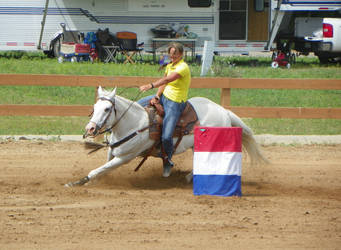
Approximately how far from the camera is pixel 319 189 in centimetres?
870

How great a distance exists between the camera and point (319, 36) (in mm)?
22344

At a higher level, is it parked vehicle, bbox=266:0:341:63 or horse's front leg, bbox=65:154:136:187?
parked vehicle, bbox=266:0:341:63

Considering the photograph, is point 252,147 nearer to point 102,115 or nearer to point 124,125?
point 124,125

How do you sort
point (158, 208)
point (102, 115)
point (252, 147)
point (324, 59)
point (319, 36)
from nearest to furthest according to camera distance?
point (158, 208)
point (102, 115)
point (252, 147)
point (319, 36)
point (324, 59)

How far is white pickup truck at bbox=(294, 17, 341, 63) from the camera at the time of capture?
22.1m

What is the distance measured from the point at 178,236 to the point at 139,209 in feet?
3.66

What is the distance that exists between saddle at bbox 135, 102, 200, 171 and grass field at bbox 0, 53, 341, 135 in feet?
15.8

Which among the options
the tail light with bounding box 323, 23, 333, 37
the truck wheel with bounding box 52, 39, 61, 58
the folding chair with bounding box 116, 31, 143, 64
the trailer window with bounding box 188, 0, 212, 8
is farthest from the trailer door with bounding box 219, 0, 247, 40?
the truck wheel with bounding box 52, 39, 61, 58

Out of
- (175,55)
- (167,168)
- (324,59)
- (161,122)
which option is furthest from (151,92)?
(324,59)

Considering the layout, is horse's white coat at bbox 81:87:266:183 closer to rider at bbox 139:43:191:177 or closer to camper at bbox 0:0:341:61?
rider at bbox 139:43:191:177

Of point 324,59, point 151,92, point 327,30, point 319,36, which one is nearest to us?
point 151,92

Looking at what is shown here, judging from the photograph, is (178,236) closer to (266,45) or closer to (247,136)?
(247,136)

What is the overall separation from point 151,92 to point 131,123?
26.6ft

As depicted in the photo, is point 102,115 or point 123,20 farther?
point 123,20
